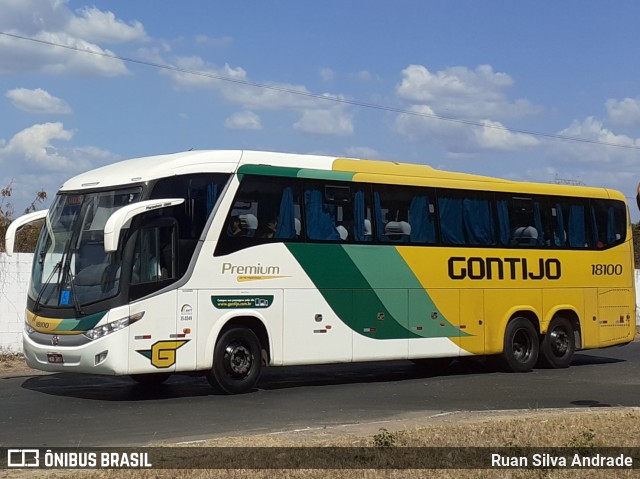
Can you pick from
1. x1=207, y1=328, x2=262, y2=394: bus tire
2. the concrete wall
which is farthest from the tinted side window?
the concrete wall

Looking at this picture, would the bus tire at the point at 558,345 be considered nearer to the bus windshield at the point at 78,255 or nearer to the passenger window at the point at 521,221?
the passenger window at the point at 521,221

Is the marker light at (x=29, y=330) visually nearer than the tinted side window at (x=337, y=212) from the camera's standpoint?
Yes

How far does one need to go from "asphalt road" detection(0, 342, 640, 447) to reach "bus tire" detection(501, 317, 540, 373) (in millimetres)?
351

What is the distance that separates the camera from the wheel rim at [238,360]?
17.2 metres

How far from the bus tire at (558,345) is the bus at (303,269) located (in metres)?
0.04

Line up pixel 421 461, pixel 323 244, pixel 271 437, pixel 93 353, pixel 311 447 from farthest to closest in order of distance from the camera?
1. pixel 323 244
2. pixel 93 353
3. pixel 271 437
4. pixel 311 447
5. pixel 421 461

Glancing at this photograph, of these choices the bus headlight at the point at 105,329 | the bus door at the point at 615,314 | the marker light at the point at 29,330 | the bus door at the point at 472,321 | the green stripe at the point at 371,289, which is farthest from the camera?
the bus door at the point at 615,314

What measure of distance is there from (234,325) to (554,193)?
8392mm

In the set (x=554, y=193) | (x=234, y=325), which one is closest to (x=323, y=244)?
(x=234, y=325)

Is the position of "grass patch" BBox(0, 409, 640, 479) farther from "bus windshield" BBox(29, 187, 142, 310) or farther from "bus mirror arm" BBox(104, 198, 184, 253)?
"bus windshield" BBox(29, 187, 142, 310)

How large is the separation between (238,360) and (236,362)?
50mm

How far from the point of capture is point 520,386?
749 inches

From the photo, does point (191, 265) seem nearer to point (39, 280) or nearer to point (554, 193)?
point (39, 280)

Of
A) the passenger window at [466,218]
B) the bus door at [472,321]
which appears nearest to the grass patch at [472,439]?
the bus door at [472,321]
